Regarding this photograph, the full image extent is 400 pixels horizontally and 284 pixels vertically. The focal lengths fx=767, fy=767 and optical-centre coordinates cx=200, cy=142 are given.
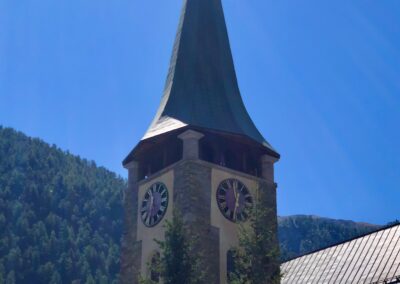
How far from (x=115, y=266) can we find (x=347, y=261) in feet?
381

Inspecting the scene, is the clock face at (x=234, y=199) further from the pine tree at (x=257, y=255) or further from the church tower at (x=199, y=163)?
the pine tree at (x=257, y=255)

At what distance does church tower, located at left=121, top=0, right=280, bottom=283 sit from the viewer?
1245 inches

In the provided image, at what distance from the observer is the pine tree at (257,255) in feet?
76.1

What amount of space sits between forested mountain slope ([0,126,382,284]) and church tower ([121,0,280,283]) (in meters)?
93.6

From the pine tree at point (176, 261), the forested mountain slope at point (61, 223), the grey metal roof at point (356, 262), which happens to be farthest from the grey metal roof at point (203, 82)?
the forested mountain slope at point (61, 223)

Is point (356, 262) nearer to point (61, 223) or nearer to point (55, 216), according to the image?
point (61, 223)

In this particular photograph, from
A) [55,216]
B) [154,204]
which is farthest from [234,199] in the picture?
[55,216]

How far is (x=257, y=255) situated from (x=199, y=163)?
907cm

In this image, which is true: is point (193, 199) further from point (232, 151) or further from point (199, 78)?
point (199, 78)

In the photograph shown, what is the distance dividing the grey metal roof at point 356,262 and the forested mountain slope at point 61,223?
324ft

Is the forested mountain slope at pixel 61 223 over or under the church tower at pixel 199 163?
over

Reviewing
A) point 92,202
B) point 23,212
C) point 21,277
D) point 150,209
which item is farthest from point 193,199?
point 92,202

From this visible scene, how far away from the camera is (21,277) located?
134 m

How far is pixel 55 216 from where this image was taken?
533ft
